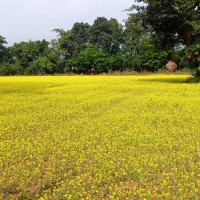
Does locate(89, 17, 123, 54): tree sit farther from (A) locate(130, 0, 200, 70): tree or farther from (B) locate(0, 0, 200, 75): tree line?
(A) locate(130, 0, 200, 70): tree

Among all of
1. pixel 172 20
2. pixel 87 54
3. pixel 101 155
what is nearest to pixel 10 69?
pixel 87 54

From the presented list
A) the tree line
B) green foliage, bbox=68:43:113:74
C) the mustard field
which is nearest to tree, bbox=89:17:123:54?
the tree line

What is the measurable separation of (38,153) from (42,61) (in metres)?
60.2

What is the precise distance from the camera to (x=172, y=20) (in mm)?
23594

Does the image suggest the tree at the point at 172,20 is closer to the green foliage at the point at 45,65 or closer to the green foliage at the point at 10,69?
the green foliage at the point at 45,65

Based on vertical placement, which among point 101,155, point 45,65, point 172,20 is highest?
point 172,20

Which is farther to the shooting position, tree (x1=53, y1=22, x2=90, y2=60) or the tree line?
tree (x1=53, y1=22, x2=90, y2=60)

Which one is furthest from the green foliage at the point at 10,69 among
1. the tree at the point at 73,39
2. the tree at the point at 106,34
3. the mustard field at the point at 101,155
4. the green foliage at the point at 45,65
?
the mustard field at the point at 101,155

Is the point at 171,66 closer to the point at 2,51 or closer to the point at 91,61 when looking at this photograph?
the point at 91,61

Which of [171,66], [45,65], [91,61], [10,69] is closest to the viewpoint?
[171,66]

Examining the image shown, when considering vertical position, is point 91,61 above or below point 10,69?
above

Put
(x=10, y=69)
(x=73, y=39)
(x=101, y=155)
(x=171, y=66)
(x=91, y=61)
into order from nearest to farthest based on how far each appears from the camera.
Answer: (x=101, y=155), (x=171, y=66), (x=10, y=69), (x=91, y=61), (x=73, y=39)

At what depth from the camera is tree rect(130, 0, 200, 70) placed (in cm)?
2222

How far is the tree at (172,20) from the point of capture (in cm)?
2222
